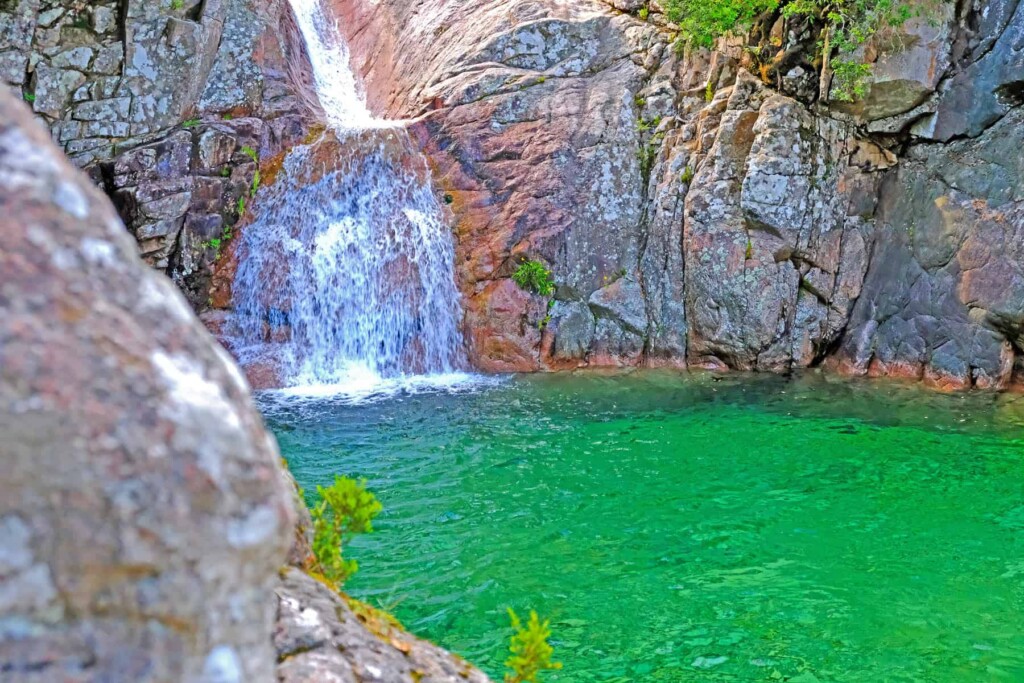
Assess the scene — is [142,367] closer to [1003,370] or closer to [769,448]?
[769,448]

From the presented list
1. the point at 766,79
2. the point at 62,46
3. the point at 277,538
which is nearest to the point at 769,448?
the point at 766,79

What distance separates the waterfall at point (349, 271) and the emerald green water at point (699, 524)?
5.22ft

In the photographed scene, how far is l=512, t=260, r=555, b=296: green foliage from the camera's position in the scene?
13.7m

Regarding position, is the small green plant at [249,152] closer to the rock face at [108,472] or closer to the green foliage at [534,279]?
the green foliage at [534,279]

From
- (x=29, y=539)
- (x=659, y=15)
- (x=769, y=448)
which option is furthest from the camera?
(x=659, y=15)

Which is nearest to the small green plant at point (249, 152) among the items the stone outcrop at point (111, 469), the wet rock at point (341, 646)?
the wet rock at point (341, 646)

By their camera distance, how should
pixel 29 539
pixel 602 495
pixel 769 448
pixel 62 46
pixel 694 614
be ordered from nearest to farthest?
pixel 29 539 → pixel 694 614 → pixel 602 495 → pixel 769 448 → pixel 62 46

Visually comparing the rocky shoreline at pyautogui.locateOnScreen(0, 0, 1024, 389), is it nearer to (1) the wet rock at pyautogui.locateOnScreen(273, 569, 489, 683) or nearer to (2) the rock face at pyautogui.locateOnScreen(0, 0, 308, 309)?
(2) the rock face at pyautogui.locateOnScreen(0, 0, 308, 309)

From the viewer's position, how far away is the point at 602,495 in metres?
8.22

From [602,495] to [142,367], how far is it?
685 cm

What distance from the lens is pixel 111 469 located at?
162cm

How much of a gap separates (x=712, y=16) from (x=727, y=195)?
2878mm

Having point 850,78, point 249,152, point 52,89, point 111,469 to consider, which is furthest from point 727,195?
point 111,469

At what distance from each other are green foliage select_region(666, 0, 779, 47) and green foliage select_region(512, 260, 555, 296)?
14.7 ft
